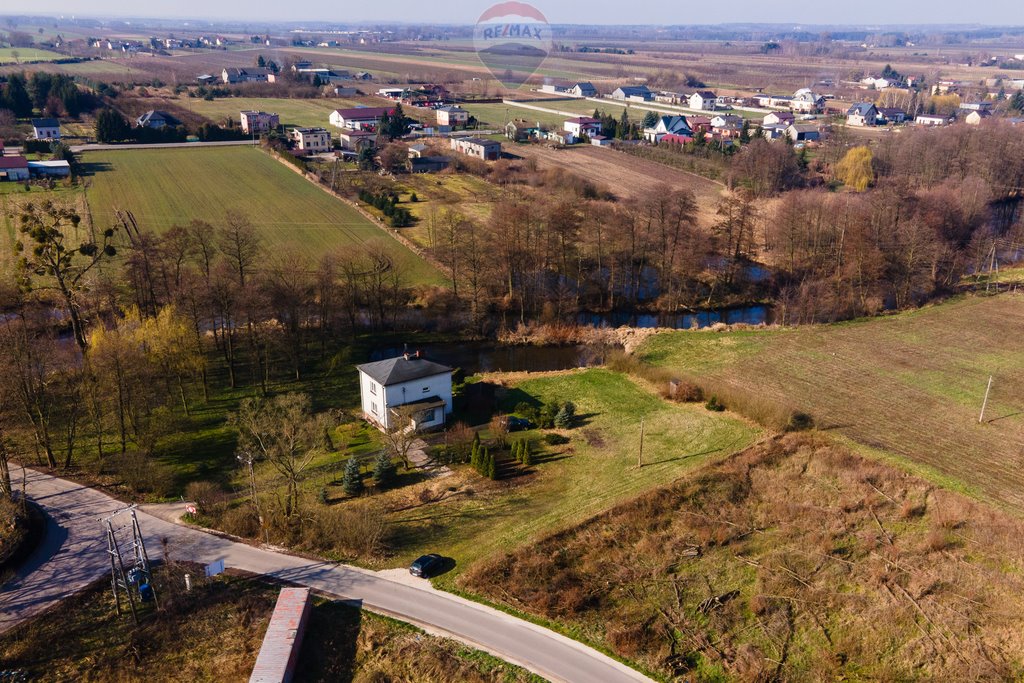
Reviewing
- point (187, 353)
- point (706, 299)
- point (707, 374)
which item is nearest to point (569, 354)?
point (707, 374)

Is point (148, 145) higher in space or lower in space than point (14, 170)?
higher

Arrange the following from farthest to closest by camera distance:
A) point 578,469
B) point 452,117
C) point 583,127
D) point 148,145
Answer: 1. point 452,117
2. point 583,127
3. point 148,145
4. point 578,469

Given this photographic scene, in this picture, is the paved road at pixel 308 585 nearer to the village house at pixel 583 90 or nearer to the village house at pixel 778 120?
the village house at pixel 778 120

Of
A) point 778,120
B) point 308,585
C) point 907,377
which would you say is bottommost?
point 308,585

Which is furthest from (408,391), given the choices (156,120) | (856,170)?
(156,120)

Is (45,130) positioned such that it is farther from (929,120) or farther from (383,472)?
(929,120)

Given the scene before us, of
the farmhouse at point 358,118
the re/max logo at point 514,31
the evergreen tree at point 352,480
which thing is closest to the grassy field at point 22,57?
the farmhouse at point 358,118

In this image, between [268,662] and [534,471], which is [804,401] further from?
[268,662]

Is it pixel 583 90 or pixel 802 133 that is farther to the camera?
pixel 583 90

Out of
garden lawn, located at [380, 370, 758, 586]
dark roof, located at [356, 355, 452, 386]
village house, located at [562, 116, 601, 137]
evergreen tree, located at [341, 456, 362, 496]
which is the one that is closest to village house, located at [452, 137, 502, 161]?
village house, located at [562, 116, 601, 137]
